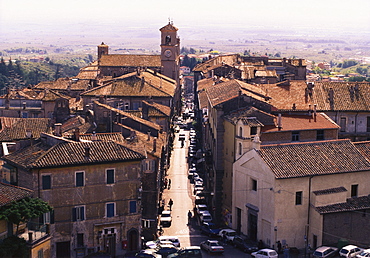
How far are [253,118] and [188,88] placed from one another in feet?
351

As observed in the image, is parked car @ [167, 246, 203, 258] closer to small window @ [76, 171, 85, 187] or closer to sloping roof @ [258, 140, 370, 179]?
sloping roof @ [258, 140, 370, 179]

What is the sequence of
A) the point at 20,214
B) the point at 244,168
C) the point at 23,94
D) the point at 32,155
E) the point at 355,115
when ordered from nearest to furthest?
the point at 20,214 → the point at 32,155 → the point at 244,168 → the point at 355,115 → the point at 23,94

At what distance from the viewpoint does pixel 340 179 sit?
137 feet

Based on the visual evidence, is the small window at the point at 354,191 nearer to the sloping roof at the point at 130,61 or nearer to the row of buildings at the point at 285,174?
the row of buildings at the point at 285,174

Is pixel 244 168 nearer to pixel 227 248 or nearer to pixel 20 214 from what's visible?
pixel 227 248

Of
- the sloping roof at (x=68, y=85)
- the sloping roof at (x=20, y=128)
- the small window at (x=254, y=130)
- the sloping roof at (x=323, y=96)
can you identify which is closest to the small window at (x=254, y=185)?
the small window at (x=254, y=130)

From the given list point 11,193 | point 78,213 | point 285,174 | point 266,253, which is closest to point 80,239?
point 78,213

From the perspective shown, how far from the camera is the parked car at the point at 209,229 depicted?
43875 millimetres

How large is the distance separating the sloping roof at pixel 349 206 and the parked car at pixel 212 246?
5.92 metres

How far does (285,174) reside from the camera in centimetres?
4000

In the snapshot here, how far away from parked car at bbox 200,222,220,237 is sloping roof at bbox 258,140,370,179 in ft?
20.1

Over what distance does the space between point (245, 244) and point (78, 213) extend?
32.0 ft

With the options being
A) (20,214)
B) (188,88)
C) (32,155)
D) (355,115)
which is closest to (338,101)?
(355,115)

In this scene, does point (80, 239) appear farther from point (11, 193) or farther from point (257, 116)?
point (257, 116)
